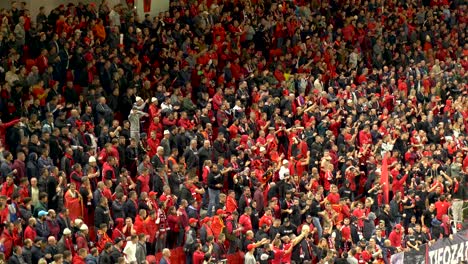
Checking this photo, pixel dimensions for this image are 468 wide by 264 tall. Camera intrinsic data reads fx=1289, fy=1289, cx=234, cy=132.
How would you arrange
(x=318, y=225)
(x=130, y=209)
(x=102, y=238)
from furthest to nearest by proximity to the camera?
(x=318, y=225), (x=130, y=209), (x=102, y=238)

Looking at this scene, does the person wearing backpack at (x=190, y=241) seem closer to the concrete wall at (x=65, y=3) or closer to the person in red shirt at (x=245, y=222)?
the person in red shirt at (x=245, y=222)

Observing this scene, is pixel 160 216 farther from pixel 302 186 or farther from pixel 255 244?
pixel 302 186

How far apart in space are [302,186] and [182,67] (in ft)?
16.8

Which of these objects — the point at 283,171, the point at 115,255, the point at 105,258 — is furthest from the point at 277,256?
the point at 105,258

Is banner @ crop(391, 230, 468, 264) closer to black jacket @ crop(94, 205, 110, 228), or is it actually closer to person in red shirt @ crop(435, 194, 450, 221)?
person in red shirt @ crop(435, 194, 450, 221)

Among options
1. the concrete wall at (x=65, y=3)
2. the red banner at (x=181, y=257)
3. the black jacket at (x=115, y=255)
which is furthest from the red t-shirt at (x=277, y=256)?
the concrete wall at (x=65, y=3)

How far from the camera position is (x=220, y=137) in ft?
96.8

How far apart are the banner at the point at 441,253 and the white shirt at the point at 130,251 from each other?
19.8 ft

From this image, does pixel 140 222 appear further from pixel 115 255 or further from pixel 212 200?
pixel 212 200

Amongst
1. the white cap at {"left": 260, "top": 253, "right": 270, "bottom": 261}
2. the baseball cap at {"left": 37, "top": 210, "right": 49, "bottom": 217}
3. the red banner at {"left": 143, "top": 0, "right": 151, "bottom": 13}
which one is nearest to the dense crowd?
the white cap at {"left": 260, "top": 253, "right": 270, "bottom": 261}

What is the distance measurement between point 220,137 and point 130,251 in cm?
603

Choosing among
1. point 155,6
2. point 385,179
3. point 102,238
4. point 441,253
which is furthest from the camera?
point 155,6

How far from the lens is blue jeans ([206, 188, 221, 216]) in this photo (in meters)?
27.1

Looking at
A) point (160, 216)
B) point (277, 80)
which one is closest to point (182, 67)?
point (277, 80)
